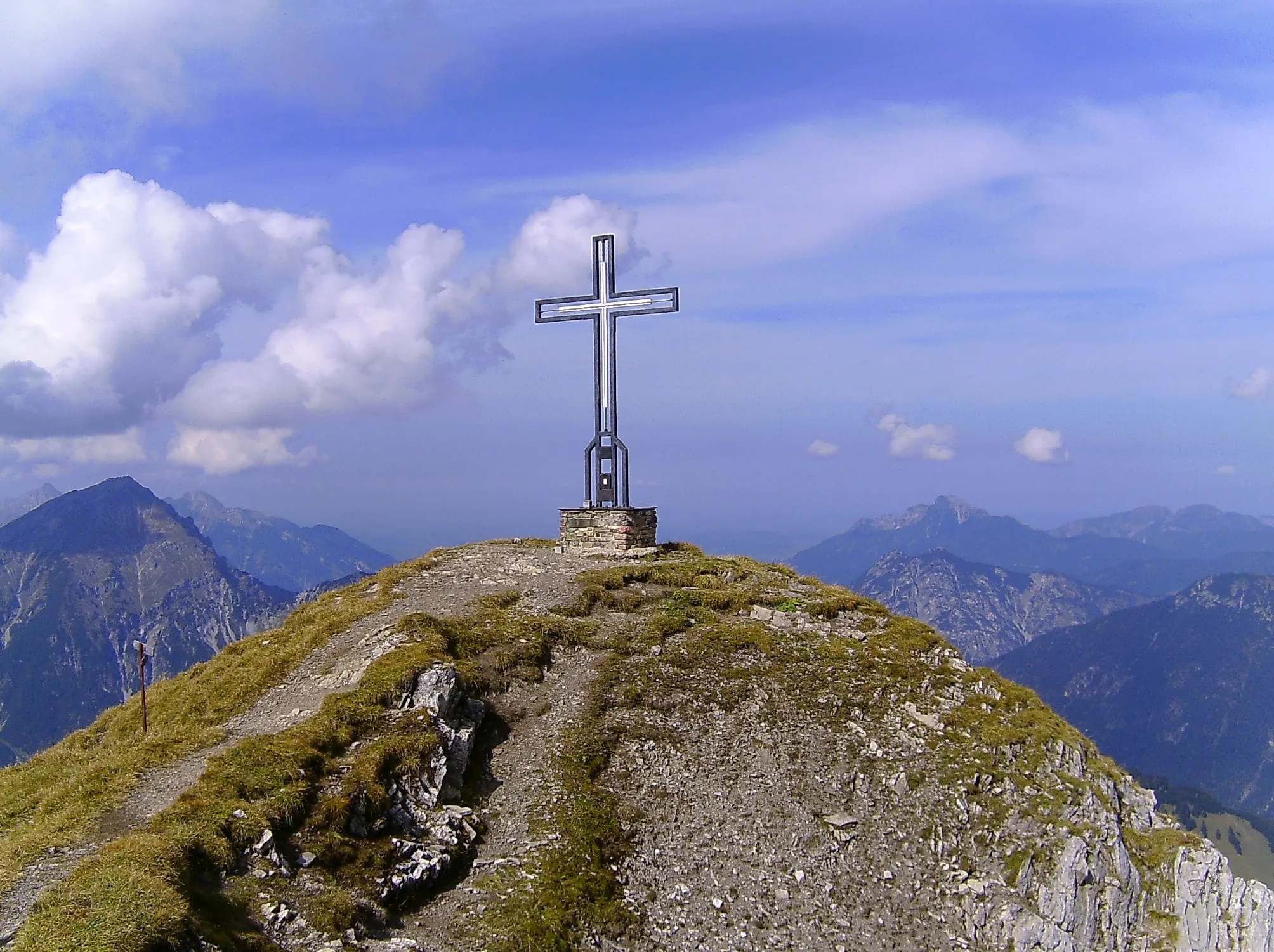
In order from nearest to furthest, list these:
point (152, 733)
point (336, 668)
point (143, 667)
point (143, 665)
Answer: point (143, 665) < point (143, 667) < point (152, 733) < point (336, 668)

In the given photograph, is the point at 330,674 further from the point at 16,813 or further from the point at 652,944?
the point at 652,944

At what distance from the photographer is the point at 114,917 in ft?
46.9

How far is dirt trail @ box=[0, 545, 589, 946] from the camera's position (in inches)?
649

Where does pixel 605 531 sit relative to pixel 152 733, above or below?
above

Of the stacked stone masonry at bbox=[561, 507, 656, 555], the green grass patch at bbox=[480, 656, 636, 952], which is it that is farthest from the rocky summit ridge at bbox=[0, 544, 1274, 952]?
the stacked stone masonry at bbox=[561, 507, 656, 555]

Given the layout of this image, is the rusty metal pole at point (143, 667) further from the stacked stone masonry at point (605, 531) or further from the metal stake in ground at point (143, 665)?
the stacked stone masonry at point (605, 531)

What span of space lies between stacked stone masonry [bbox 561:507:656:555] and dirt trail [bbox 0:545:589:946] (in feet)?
3.56

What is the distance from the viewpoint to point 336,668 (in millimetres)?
26625

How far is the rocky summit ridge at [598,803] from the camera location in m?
17.6

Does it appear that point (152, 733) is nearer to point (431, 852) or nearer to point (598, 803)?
point (431, 852)

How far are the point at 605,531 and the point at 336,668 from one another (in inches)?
592

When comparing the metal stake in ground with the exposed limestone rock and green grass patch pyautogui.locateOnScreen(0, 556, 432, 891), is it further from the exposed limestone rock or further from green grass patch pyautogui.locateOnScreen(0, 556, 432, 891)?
the exposed limestone rock

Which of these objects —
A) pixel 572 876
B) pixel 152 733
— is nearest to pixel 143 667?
pixel 152 733

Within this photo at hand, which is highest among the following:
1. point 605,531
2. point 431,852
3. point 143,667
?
point 605,531
